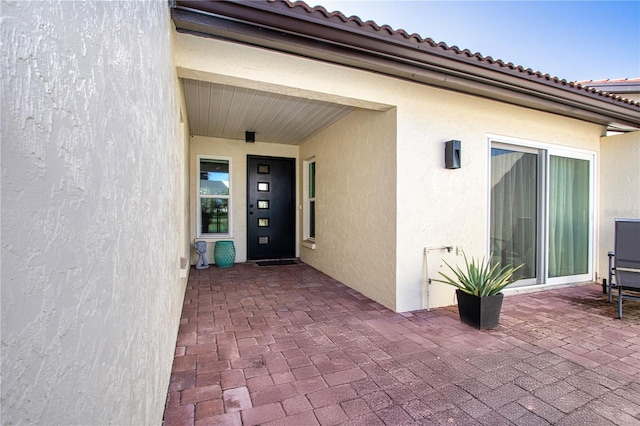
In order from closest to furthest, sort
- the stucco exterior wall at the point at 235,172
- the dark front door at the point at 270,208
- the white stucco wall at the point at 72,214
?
the white stucco wall at the point at 72,214 → the stucco exterior wall at the point at 235,172 → the dark front door at the point at 270,208

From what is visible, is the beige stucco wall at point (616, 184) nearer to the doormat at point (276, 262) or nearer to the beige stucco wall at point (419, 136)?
the beige stucco wall at point (419, 136)

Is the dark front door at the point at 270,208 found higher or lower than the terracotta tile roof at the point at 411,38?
lower

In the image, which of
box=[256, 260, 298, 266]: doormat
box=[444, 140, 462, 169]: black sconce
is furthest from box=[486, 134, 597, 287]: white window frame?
box=[256, 260, 298, 266]: doormat

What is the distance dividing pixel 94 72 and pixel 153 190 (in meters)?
0.92

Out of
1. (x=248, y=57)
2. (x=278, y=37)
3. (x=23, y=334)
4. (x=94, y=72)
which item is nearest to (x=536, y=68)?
(x=278, y=37)

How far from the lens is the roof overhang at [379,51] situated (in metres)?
2.37

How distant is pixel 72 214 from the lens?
672mm

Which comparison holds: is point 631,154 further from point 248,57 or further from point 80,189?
point 80,189

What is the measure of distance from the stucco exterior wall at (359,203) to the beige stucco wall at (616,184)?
4221 mm

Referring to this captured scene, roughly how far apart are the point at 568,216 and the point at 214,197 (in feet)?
22.0

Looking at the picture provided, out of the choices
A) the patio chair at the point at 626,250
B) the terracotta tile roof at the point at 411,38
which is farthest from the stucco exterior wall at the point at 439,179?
the patio chair at the point at 626,250

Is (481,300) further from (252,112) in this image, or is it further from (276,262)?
(276,262)

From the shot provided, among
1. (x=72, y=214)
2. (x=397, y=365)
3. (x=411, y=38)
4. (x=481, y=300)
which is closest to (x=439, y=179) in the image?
(x=481, y=300)

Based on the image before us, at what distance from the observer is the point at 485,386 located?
7.22 feet
